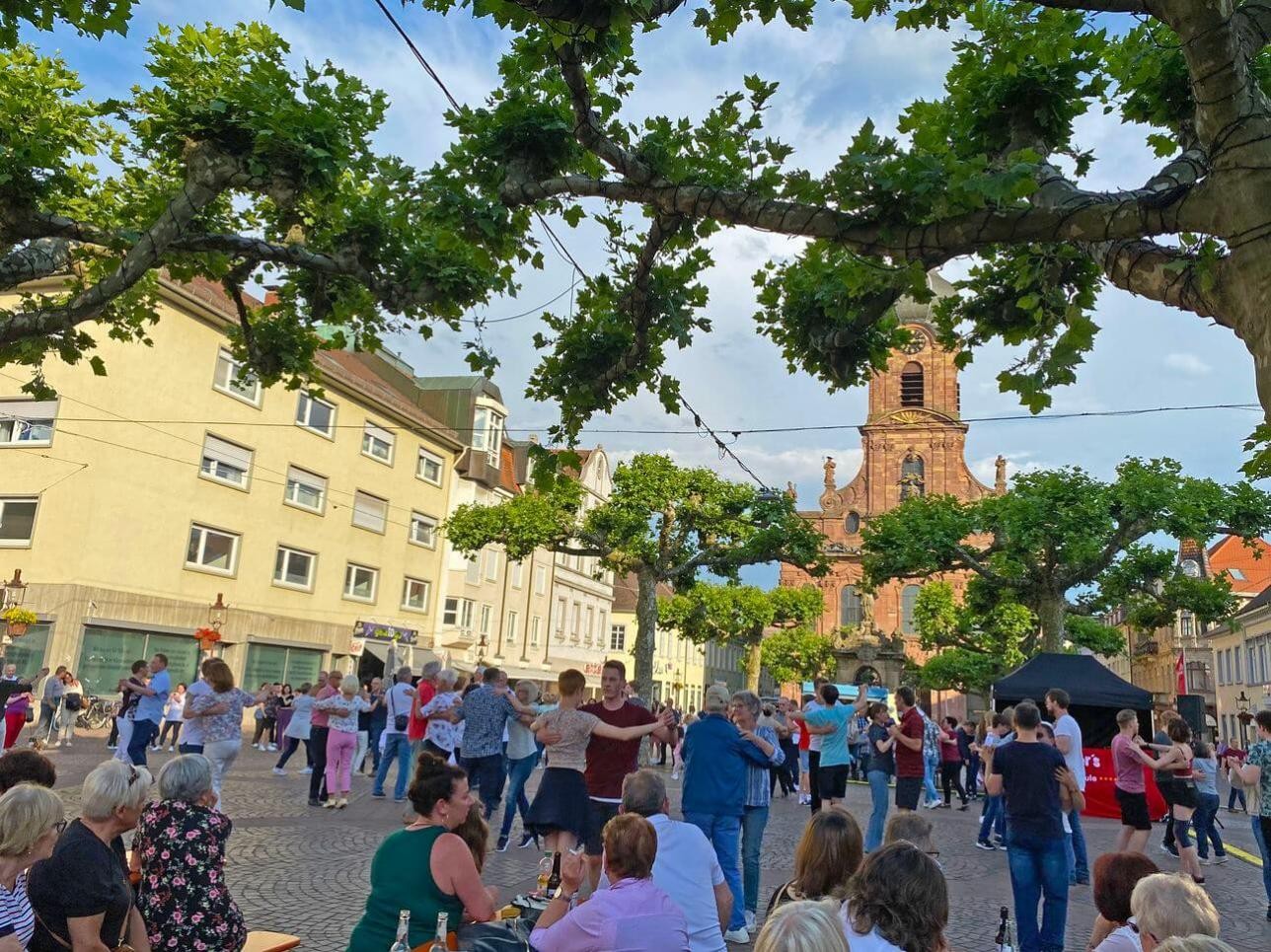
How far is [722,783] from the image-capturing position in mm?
7391

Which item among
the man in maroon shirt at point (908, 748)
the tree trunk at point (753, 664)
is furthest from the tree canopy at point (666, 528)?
the tree trunk at point (753, 664)

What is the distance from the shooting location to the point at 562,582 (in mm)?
51688

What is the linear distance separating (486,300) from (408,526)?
29.5 m

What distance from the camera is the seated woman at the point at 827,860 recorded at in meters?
4.43

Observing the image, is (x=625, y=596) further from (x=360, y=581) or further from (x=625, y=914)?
(x=625, y=914)

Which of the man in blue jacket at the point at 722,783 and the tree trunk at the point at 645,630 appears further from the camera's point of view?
the tree trunk at the point at 645,630

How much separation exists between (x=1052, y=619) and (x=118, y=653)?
2529cm

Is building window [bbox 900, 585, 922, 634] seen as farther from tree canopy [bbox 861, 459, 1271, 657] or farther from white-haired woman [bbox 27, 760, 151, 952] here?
white-haired woman [bbox 27, 760, 151, 952]

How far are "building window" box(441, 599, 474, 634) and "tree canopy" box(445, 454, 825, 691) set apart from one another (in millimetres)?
11967

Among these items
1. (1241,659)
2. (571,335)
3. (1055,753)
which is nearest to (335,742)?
(571,335)

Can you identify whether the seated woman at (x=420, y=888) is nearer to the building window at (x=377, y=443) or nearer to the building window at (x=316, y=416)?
the building window at (x=316, y=416)

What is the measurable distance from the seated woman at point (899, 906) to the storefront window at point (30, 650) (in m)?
25.2

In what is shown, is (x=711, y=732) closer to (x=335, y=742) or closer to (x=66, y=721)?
(x=335, y=742)

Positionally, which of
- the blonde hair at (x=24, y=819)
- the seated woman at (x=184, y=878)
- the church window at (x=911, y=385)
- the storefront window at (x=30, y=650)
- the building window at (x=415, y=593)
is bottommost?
the seated woman at (x=184, y=878)
